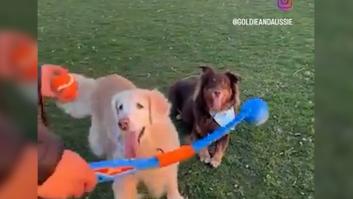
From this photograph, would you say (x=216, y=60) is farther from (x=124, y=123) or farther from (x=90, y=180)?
(x=90, y=180)

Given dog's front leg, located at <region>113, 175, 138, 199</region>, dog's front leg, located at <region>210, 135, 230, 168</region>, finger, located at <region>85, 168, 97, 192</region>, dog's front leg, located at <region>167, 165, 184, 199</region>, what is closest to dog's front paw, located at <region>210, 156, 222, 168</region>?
dog's front leg, located at <region>210, 135, 230, 168</region>

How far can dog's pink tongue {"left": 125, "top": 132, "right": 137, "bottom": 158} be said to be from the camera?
75.4 inches

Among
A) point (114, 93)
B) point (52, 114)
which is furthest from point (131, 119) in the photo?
point (52, 114)

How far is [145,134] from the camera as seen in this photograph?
192 centimetres

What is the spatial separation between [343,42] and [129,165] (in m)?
0.68

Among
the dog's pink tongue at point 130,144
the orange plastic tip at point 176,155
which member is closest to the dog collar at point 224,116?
the orange plastic tip at point 176,155

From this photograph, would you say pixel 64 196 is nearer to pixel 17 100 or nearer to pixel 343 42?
pixel 17 100

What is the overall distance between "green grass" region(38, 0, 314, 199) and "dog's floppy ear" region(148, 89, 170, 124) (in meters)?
0.03

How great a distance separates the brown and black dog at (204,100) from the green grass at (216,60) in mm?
28

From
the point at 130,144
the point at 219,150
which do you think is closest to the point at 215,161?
the point at 219,150

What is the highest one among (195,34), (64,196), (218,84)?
(195,34)

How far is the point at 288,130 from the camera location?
1987mm

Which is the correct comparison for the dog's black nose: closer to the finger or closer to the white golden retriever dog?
the white golden retriever dog

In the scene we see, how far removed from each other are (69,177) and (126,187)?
16cm
